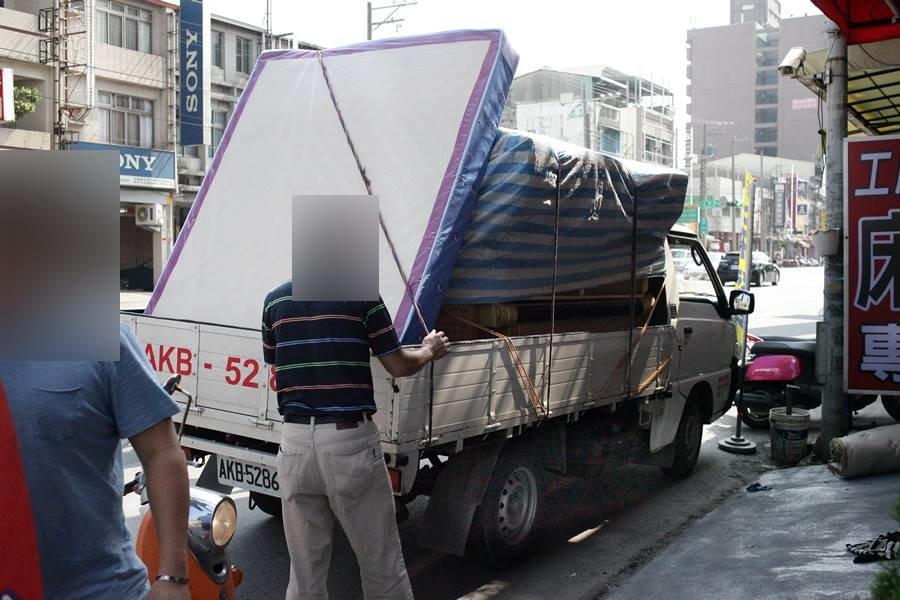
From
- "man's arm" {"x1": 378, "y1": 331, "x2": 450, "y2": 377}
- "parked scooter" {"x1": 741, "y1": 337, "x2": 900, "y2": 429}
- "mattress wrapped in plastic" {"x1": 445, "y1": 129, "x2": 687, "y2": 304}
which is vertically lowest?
"parked scooter" {"x1": 741, "y1": 337, "x2": 900, "y2": 429}

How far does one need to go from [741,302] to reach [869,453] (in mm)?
1644

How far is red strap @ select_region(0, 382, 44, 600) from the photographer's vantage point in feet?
5.83

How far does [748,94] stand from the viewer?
109312 millimetres

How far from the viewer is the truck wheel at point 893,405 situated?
30.4 ft

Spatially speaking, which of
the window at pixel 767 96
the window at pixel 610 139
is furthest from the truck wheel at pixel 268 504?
the window at pixel 767 96

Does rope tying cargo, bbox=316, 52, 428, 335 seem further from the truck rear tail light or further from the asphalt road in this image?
the asphalt road

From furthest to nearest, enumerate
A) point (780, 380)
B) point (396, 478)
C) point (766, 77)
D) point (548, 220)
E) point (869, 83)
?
point (766, 77) < point (869, 83) < point (780, 380) < point (548, 220) < point (396, 478)

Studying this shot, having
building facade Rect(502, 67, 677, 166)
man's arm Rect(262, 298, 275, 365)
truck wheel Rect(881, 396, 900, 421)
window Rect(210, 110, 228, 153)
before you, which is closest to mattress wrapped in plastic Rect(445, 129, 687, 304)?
man's arm Rect(262, 298, 275, 365)

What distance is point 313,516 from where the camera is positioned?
352 cm

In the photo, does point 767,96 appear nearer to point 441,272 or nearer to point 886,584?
point 441,272

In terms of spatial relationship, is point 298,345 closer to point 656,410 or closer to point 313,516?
point 313,516

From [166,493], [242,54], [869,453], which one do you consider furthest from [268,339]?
[242,54]

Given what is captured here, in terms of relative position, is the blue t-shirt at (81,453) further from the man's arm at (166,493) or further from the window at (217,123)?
the window at (217,123)

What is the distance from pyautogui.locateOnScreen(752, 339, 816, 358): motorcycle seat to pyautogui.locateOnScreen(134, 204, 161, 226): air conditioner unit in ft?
76.2
